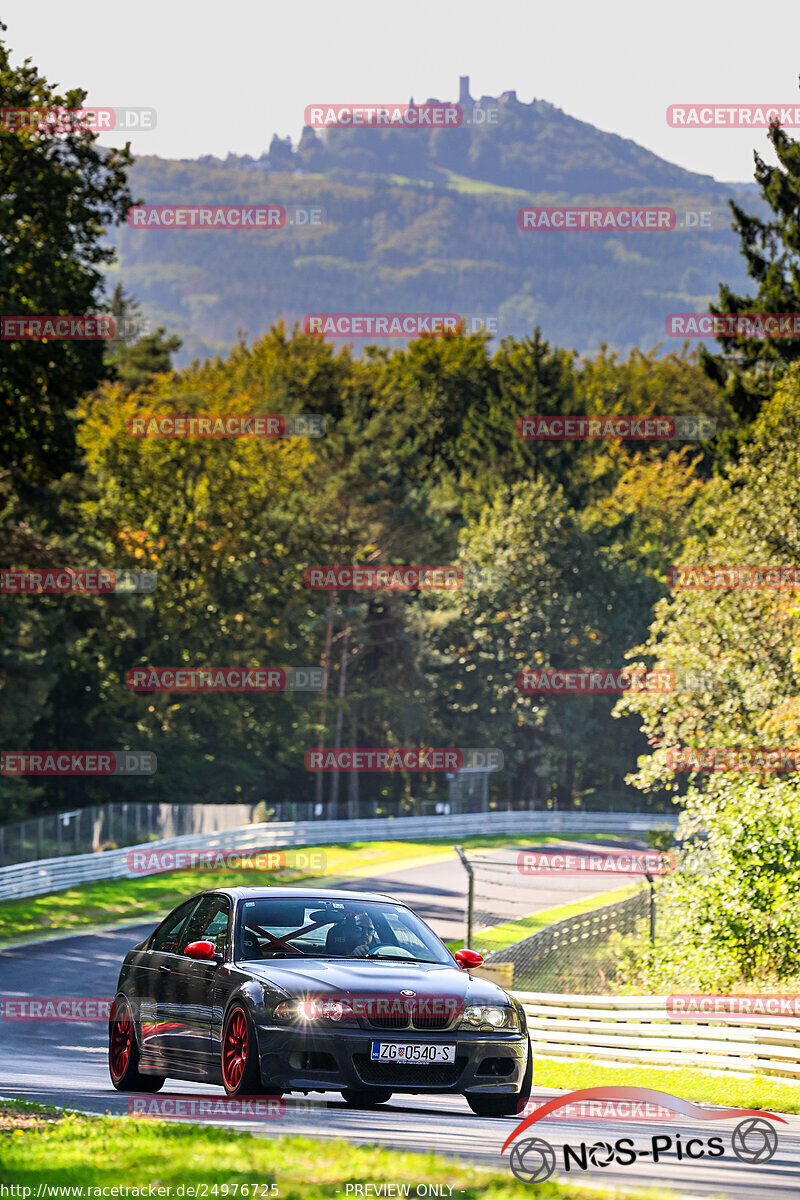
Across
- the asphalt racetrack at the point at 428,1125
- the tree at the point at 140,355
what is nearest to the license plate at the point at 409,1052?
the asphalt racetrack at the point at 428,1125

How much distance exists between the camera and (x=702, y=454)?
85.8m

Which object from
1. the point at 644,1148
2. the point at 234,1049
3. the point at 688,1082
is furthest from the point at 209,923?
the point at 688,1082

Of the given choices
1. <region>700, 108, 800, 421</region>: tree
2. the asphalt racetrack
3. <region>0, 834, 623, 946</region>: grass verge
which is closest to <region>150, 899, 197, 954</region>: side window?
the asphalt racetrack

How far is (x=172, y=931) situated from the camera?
11117 millimetres

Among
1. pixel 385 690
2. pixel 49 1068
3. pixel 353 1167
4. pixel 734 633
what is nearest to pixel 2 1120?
pixel 353 1167

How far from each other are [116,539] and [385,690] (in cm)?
1565

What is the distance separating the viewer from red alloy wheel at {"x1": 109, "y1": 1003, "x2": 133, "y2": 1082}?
11086 millimetres

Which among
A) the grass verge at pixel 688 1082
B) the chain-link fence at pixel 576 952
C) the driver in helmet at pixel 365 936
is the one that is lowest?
the chain-link fence at pixel 576 952

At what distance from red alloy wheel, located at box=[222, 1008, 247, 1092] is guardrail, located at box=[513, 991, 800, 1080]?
22.8 feet

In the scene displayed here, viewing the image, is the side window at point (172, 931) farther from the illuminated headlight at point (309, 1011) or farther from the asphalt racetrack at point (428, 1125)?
the illuminated headlight at point (309, 1011)

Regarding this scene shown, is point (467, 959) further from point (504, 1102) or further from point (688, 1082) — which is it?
point (688, 1082)

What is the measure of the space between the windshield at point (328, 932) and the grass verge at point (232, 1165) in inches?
62.5

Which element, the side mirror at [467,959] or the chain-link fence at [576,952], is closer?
the side mirror at [467,959]

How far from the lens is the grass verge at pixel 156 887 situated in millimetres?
33906
